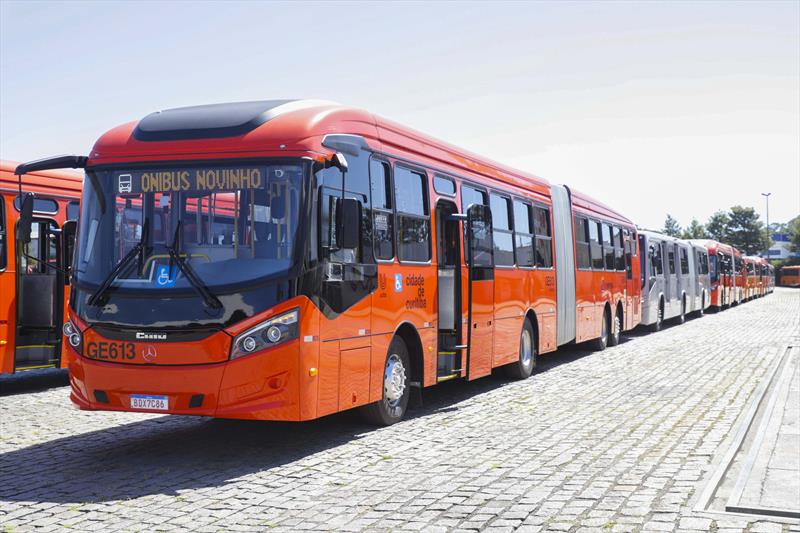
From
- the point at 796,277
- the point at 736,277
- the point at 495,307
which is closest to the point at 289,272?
the point at 495,307

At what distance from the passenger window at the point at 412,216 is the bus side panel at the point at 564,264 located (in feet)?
21.9

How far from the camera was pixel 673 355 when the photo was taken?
20281 mm

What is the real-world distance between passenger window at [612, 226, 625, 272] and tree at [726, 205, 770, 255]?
12505 cm

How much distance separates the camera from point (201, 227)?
28.4 feet

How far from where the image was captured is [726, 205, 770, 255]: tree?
14225cm

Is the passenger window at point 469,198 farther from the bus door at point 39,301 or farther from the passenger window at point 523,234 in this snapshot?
the bus door at point 39,301

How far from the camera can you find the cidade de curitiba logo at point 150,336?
8.55 meters

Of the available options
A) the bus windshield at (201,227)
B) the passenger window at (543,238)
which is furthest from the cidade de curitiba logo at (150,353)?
the passenger window at (543,238)

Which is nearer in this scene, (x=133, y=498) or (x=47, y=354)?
(x=133, y=498)

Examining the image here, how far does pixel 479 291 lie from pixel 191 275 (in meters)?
5.40

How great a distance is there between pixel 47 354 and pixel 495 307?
21.2 feet

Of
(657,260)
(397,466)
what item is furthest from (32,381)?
(657,260)

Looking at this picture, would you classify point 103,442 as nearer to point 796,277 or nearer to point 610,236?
point 610,236

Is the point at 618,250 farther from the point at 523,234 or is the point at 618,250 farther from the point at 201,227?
the point at 201,227
